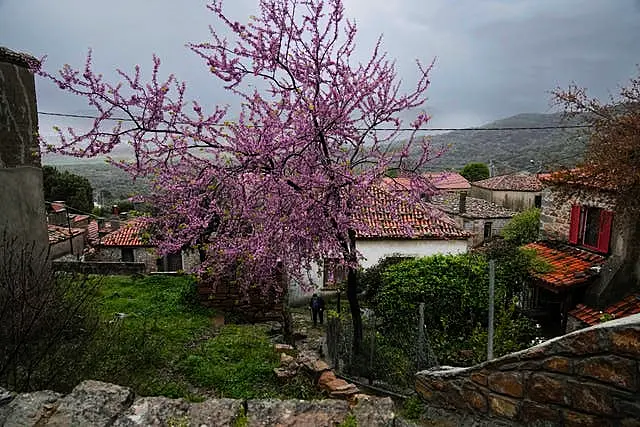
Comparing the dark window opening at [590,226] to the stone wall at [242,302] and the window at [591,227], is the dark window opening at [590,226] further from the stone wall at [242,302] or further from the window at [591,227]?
the stone wall at [242,302]

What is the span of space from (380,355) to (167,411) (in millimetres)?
5707

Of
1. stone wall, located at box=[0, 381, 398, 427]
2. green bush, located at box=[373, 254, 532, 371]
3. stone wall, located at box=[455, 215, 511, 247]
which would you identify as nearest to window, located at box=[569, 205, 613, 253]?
green bush, located at box=[373, 254, 532, 371]

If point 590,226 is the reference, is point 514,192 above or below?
below

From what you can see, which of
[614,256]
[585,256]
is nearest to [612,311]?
[614,256]

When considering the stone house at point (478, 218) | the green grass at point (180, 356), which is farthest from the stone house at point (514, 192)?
the green grass at point (180, 356)

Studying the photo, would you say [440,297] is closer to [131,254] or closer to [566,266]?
[566,266]

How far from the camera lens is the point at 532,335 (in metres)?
9.23

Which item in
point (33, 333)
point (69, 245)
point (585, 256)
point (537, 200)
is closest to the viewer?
point (33, 333)

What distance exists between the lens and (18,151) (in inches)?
235

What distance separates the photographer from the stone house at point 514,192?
3358 centimetres

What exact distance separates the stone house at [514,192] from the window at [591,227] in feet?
75.5

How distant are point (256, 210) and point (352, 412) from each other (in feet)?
18.3

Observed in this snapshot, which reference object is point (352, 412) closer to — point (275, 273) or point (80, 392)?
point (80, 392)

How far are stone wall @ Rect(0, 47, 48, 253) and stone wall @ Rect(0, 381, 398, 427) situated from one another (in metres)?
4.36
